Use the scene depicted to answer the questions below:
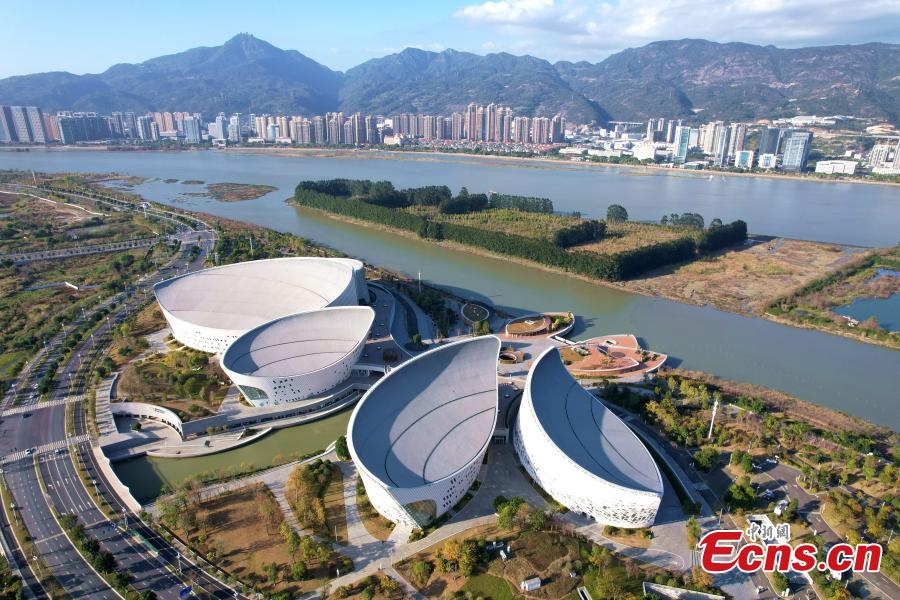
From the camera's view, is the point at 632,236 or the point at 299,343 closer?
the point at 299,343

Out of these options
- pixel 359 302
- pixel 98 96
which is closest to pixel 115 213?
pixel 359 302

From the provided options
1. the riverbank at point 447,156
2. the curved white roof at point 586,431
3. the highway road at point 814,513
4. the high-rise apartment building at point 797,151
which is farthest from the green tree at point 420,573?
the high-rise apartment building at point 797,151

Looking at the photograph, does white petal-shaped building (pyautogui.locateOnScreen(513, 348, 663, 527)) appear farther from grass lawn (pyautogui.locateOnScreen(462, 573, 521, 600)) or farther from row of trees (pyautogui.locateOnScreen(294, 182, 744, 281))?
row of trees (pyautogui.locateOnScreen(294, 182, 744, 281))

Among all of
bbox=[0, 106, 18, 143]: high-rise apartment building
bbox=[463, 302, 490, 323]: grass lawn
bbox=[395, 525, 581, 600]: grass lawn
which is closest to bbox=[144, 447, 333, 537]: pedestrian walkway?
bbox=[395, 525, 581, 600]: grass lawn

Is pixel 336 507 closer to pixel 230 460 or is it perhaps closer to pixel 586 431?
pixel 230 460

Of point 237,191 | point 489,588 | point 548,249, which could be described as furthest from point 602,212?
point 489,588

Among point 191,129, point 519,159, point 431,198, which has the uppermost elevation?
point 191,129
